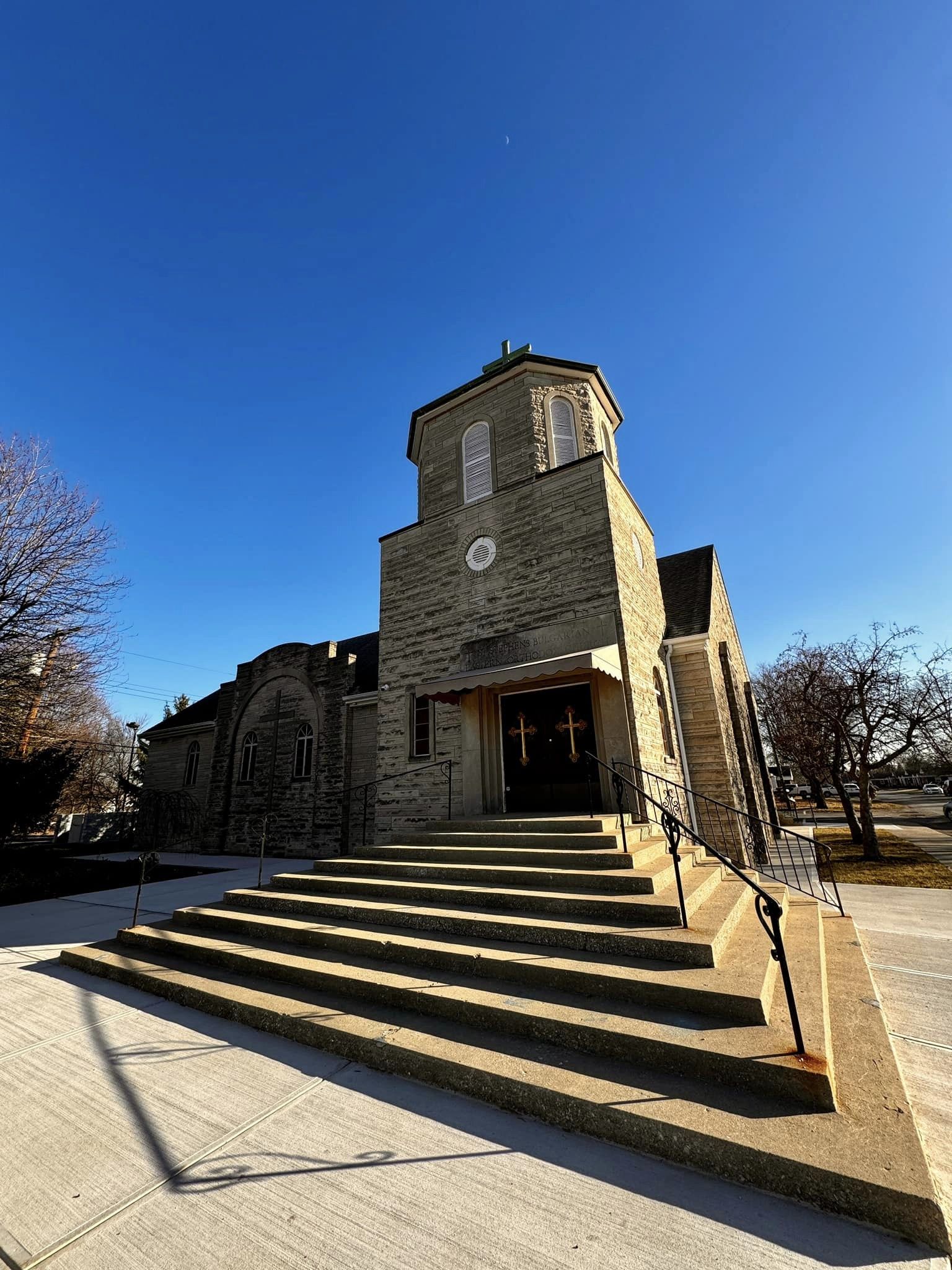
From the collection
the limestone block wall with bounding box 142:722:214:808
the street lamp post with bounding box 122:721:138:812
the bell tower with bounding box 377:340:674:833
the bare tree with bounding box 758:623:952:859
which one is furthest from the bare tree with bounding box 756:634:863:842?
the street lamp post with bounding box 122:721:138:812

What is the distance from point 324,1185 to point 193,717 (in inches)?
890

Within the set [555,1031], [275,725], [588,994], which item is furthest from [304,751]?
[555,1031]

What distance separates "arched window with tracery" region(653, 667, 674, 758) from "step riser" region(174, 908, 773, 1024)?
264 inches

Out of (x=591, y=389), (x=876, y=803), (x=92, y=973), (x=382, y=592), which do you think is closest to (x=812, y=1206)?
(x=92, y=973)

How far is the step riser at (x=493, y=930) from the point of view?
4.20 meters

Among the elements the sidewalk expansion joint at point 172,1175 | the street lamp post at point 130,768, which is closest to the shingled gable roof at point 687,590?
the sidewalk expansion joint at point 172,1175

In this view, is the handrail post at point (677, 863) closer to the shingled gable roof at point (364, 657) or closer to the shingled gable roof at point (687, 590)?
the shingled gable roof at point (687, 590)

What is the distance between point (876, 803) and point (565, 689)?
4587cm

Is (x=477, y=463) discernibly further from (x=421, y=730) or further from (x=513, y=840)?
(x=513, y=840)

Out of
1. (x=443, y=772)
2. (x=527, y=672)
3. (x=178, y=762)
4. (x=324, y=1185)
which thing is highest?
(x=178, y=762)

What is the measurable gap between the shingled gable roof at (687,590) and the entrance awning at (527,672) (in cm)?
446

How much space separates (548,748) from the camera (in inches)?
363

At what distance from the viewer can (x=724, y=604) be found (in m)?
17.1

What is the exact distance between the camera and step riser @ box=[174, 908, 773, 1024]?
3.57 metres
